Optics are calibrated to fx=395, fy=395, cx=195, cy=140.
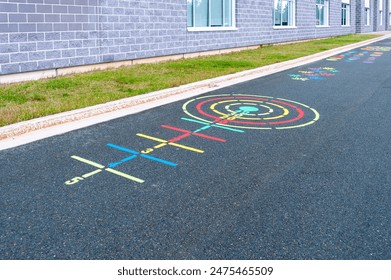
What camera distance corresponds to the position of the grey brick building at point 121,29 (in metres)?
10.1

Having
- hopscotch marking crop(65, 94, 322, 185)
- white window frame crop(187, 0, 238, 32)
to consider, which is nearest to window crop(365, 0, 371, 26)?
white window frame crop(187, 0, 238, 32)

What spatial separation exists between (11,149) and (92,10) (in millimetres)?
7577

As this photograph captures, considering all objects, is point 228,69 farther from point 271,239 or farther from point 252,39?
point 271,239

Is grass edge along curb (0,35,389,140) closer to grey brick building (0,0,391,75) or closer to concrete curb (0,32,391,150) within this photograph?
concrete curb (0,32,391,150)

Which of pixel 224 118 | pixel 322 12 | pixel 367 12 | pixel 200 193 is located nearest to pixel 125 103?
pixel 224 118

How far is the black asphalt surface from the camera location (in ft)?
10.7

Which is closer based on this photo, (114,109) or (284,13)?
(114,109)

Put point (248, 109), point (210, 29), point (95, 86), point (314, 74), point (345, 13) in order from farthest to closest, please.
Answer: point (345, 13), point (210, 29), point (314, 74), point (95, 86), point (248, 109)

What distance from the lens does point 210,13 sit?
1783cm

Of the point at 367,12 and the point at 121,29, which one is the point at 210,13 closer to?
the point at 121,29

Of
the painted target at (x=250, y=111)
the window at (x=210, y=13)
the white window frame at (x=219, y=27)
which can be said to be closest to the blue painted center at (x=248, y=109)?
the painted target at (x=250, y=111)

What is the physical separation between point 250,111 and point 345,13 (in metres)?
38.4

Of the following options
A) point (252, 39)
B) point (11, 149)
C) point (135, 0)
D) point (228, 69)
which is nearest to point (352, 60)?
point (252, 39)
